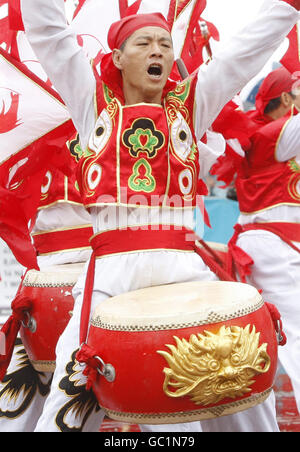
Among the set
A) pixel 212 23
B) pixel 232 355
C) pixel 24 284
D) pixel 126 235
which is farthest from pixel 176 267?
pixel 212 23

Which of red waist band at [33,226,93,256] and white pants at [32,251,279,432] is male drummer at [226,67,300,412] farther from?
white pants at [32,251,279,432]

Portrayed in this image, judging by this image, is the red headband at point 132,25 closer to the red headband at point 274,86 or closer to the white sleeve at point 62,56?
the white sleeve at point 62,56

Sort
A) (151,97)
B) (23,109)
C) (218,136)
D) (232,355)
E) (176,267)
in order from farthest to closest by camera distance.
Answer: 1. (218,136)
2. (23,109)
3. (151,97)
4. (176,267)
5. (232,355)

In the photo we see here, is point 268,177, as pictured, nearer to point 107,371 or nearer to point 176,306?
point 176,306

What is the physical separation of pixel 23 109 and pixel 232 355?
5.26ft

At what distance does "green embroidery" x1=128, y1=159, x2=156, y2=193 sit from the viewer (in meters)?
2.61

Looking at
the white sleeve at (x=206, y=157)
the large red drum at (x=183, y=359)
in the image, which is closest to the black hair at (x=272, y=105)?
the white sleeve at (x=206, y=157)

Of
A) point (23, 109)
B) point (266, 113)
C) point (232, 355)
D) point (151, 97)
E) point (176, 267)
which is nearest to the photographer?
point (232, 355)

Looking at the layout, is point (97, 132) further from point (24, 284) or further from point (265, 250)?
point (265, 250)

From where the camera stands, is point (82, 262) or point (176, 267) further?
point (82, 262)

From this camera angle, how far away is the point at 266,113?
466 centimetres

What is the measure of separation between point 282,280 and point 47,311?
4.97 feet

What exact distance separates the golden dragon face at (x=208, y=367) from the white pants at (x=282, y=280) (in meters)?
1.78

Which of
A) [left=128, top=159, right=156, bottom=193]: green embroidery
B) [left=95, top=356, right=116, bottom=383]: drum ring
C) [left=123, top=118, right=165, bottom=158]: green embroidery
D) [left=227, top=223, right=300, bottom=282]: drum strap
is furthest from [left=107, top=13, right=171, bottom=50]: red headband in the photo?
[left=227, top=223, right=300, bottom=282]: drum strap
